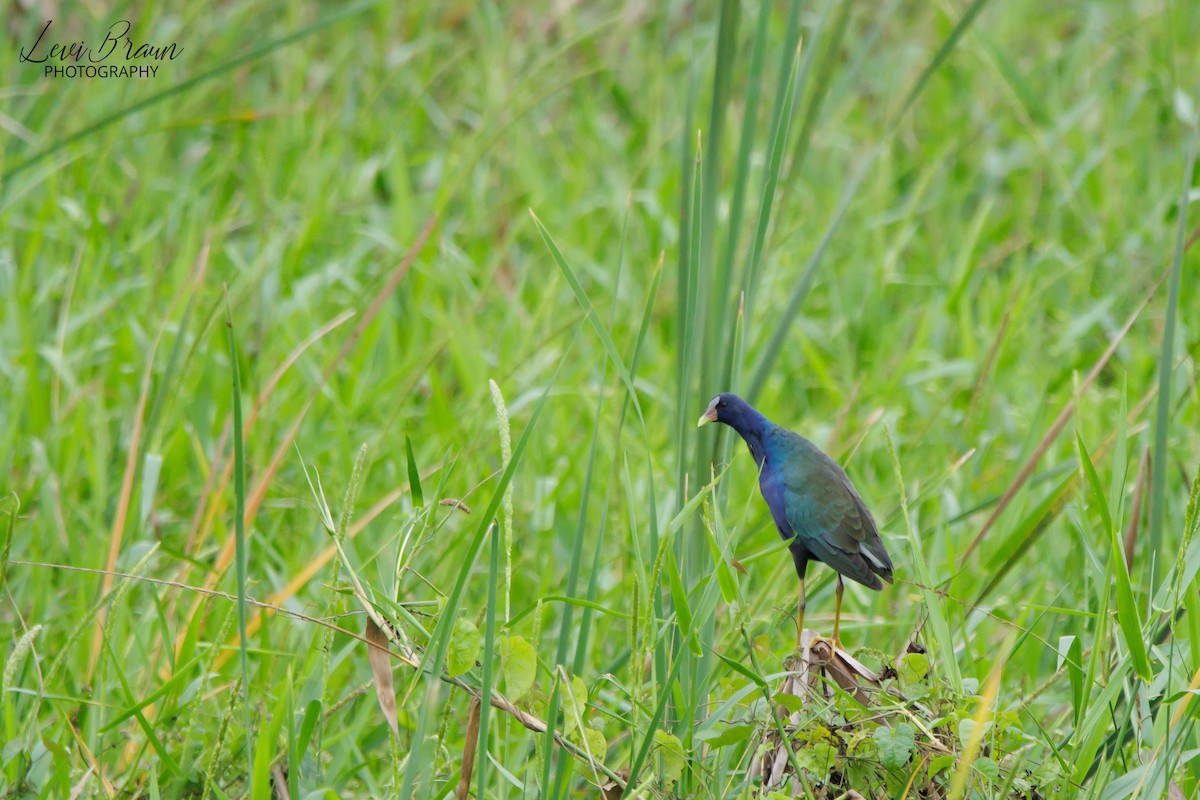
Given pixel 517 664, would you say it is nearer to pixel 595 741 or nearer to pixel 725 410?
pixel 595 741

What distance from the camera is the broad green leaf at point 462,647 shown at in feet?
4.64

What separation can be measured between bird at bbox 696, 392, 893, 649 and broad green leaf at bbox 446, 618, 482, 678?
47 cm

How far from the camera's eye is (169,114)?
15.2ft

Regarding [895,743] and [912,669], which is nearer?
[895,743]

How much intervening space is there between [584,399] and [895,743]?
7.33ft

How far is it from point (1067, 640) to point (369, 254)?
122 inches

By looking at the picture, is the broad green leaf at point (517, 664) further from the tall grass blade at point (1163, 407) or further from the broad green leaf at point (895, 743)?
the tall grass blade at point (1163, 407)

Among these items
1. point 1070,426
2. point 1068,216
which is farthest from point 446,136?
point 1070,426

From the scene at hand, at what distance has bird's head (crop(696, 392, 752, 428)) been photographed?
1684mm

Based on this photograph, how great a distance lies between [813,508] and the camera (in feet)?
6.12

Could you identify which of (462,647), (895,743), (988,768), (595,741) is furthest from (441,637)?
(988,768)

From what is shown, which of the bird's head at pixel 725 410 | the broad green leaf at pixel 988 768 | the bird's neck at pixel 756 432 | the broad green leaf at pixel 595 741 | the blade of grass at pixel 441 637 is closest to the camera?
Answer: the blade of grass at pixel 441 637
